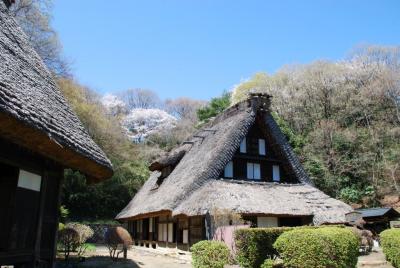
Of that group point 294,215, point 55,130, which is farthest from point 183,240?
point 55,130

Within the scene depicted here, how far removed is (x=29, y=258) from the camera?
659 cm

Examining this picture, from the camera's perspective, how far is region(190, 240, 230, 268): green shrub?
11.6 m

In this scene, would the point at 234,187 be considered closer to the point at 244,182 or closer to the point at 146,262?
the point at 244,182

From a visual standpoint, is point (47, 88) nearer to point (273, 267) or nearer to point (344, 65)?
point (273, 267)

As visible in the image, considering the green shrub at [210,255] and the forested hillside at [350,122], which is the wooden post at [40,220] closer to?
the green shrub at [210,255]

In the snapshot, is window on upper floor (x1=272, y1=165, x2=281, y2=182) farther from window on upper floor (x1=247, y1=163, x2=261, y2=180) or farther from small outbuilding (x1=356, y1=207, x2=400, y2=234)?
small outbuilding (x1=356, y1=207, x2=400, y2=234)

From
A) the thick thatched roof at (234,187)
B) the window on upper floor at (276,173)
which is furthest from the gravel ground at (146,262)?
the window on upper floor at (276,173)

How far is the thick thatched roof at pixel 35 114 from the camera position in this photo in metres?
4.93

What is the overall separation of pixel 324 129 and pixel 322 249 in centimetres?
2674

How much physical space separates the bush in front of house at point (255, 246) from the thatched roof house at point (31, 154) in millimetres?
6446

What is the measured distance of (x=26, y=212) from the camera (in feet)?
→ 21.4

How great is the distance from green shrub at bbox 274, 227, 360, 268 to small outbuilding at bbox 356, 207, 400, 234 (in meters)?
16.3

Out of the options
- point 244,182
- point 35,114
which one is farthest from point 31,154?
point 244,182

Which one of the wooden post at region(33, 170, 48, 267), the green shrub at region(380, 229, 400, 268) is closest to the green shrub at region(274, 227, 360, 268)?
the green shrub at region(380, 229, 400, 268)
